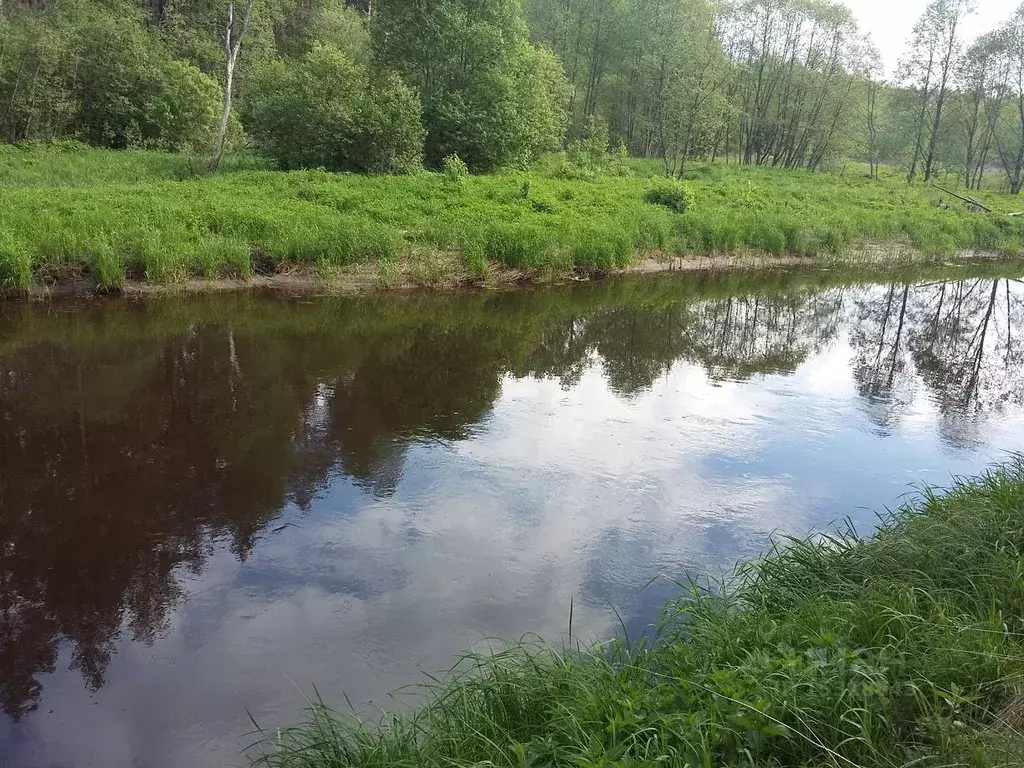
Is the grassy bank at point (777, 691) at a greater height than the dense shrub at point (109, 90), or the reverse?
the dense shrub at point (109, 90)

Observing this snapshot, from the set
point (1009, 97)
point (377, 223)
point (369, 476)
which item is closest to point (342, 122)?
point (377, 223)

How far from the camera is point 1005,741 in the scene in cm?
307

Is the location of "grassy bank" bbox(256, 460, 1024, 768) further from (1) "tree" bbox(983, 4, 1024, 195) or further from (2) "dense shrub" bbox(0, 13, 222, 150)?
(1) "tree" bbox(983, 4, 1024, 195)

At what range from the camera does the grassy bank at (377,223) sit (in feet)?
43.4

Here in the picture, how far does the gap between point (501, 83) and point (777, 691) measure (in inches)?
938

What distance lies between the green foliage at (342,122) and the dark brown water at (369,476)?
9.76 meters

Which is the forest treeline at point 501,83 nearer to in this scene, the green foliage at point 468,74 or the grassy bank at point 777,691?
the green foliage at point 468,74

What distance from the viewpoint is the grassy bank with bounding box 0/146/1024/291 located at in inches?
521

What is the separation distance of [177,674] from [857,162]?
6407 cm

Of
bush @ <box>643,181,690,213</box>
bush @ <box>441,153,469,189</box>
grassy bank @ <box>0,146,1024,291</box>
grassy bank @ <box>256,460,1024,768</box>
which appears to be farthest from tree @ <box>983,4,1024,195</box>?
grassy bank @ <box>256,460,1024,768</box>

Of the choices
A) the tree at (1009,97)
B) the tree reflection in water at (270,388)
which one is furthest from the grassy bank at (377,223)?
the tree at (1009,97)

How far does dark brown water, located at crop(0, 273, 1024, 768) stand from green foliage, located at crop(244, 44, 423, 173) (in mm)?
9764

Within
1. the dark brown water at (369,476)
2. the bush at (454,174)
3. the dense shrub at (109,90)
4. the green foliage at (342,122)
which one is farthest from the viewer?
the dense shrub at (109,90)

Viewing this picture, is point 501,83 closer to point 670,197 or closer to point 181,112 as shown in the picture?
point 670,197
